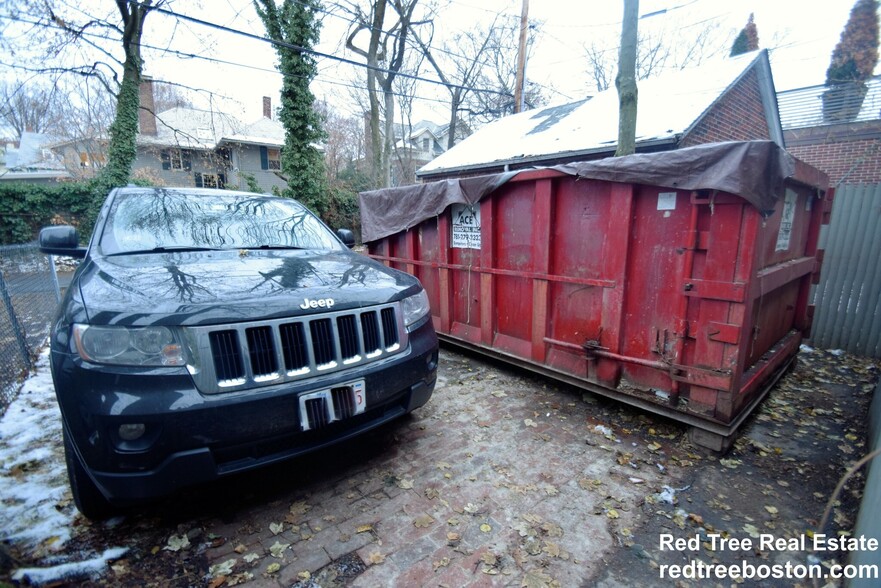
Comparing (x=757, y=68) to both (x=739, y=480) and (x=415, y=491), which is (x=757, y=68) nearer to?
(x=739, y=480)

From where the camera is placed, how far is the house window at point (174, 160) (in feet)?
69.0

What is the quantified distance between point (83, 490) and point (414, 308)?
2131mm

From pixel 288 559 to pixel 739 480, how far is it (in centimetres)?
298

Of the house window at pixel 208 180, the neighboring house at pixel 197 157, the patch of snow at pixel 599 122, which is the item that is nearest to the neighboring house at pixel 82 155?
the neighboring house at pixel 197 157

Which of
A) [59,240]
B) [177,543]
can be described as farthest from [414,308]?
[59,240]

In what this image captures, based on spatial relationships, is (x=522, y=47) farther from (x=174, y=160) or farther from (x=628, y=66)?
(x=174, y=160)

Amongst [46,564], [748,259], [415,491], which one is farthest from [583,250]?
[46,564]

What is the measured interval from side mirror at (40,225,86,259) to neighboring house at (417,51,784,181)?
8114 mm

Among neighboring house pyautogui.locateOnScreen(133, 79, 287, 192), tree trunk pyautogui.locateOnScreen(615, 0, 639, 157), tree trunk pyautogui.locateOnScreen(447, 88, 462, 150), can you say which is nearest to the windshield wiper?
tree trunk pyautogui.locateOnScreen(615, 0, 639, 157)

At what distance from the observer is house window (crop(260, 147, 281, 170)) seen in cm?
2528

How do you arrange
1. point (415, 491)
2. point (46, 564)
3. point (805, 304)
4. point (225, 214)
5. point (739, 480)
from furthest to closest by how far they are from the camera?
point (805, 304) → point (225, 214) → point (739, 480) → point (415, 491) → point (46, 564)

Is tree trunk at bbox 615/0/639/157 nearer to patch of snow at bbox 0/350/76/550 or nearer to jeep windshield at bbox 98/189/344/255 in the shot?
jeep windshield at bbox 98/189/344/255

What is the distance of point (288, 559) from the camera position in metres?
2.12

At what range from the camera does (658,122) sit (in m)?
7.94
